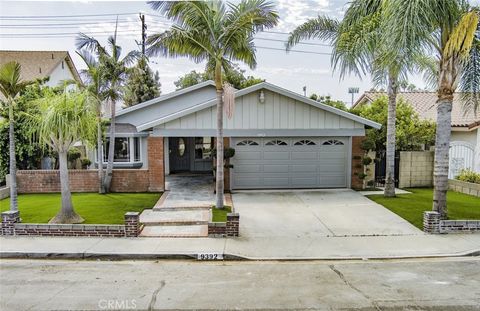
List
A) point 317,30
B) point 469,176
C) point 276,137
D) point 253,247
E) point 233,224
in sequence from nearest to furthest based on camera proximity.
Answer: point 253,247, point 233,224, point 317,30, point 276,137, point 469,176

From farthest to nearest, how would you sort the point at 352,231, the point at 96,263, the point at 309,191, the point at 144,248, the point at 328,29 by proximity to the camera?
the point at 309,191, the point at 328,29, the point at 352,231, the point at 144,248, the point at 96,263

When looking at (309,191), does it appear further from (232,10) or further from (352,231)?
(232,10)

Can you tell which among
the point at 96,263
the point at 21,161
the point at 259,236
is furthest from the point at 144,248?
the point at 21,161

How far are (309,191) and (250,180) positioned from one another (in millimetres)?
2593

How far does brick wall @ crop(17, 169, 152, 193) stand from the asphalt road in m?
7.32

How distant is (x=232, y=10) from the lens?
1118cm

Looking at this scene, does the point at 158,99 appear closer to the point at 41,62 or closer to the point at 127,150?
the point at 127,150

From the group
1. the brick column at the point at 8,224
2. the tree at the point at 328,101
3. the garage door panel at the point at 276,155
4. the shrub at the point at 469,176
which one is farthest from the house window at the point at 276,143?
the tree at the point at 328,101

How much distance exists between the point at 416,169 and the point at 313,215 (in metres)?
7.47

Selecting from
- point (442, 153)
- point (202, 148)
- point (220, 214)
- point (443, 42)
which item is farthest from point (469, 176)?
point (202, 148)

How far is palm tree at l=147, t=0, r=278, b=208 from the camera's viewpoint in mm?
10984

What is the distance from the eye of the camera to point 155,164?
1516cm

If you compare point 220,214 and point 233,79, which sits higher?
point 233,79

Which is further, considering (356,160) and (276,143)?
(356,160)
